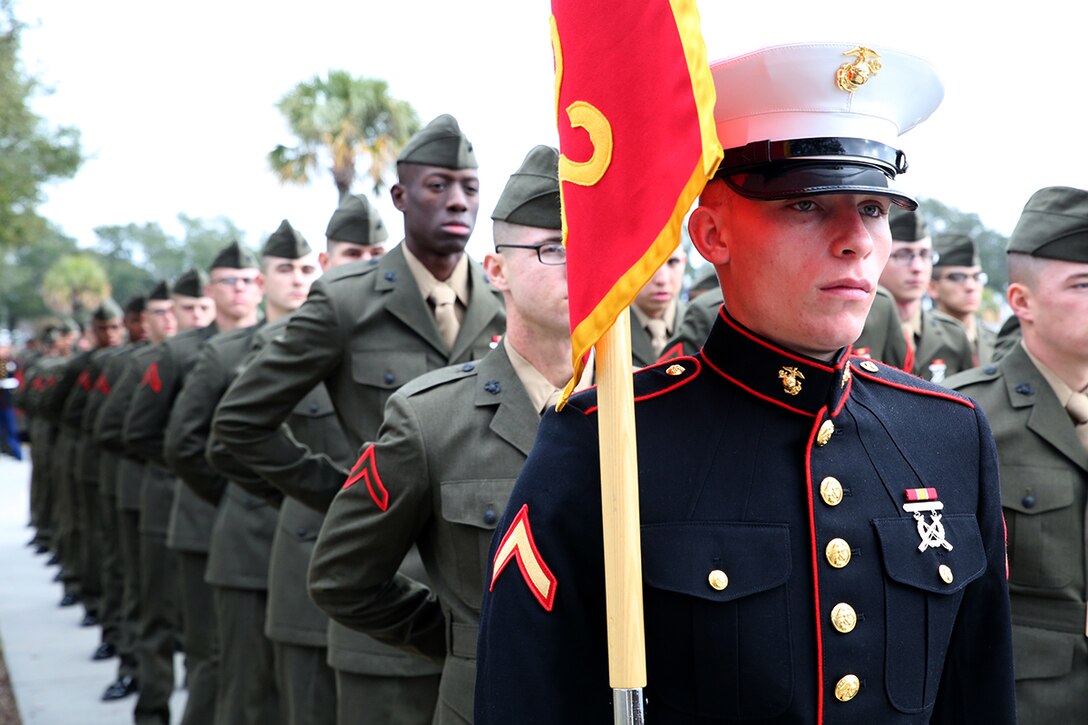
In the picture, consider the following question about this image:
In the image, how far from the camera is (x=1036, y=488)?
3838 mm

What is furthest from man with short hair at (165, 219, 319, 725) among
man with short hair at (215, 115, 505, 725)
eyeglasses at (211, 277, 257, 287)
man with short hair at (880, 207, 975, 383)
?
man with short hair at (880, 207, 975, 383)

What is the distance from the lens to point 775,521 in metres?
2.08

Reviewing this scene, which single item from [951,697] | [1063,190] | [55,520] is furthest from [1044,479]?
[55,520]

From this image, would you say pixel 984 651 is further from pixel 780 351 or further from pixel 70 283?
pixel 70 283

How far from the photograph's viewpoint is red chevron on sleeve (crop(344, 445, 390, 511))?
10.6 feet

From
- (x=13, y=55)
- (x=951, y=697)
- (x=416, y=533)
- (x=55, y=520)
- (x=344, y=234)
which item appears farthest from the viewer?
(x=13, y=55)

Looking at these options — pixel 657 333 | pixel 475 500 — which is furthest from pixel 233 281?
pixel 475 500

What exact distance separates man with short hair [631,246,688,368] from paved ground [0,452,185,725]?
4.28 meters

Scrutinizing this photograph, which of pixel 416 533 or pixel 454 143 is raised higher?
pixel 454 143

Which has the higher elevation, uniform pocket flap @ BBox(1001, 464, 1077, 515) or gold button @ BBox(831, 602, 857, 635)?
gold button @ BBox(831, 602, 857, 635)

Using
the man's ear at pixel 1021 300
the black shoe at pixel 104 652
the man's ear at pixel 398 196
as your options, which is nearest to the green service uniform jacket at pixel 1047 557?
the man's ear at pixel 1021 300

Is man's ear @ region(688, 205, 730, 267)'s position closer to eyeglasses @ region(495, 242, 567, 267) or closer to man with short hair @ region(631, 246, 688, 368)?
eyeglasses @ region(495, 242, 567, 267)

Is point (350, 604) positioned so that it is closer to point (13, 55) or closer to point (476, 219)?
point (476, 219)

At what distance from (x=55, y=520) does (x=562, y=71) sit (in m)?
15.5
